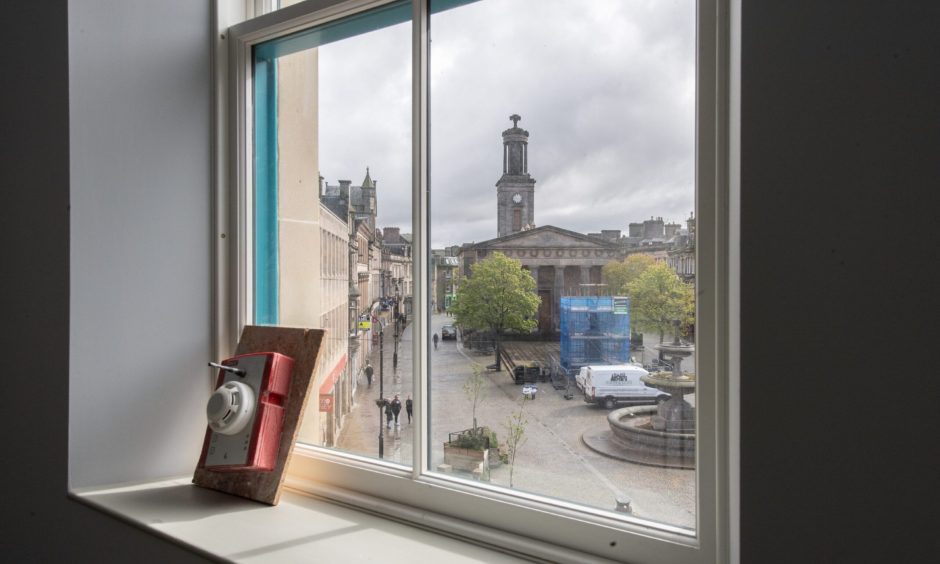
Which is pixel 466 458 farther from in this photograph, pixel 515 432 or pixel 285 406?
pixel 285 406

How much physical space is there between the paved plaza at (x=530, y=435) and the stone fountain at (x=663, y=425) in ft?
0.06

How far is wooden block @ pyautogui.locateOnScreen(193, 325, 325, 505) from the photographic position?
1.08 meters

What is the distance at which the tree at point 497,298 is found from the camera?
3.20 ft

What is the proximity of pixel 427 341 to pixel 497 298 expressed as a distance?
0.17 m

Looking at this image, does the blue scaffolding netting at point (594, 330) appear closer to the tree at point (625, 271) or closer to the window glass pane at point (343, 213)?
the tree at point (625, 271)

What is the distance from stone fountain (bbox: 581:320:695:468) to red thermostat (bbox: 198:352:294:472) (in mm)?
662

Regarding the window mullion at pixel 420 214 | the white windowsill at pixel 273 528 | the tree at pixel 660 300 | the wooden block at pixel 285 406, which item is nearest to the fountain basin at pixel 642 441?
the tree at pixel 660 300

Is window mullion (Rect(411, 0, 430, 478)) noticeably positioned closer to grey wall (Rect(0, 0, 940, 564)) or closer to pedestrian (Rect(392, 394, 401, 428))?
pedestrian (Rect(392, 394, 401, 428))

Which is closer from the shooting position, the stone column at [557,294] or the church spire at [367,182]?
the stone column at [557,294]

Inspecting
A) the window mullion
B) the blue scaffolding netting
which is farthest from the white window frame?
the blue scaffolding netting

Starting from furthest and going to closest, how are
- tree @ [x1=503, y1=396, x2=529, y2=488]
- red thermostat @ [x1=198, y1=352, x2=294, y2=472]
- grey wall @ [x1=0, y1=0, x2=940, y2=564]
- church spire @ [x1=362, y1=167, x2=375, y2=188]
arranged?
1. church spire @ [x1=362, y1=167, x2=375, y2=188]
2. red thermostat @ [x1=198, y1=352, x2=294, y2=472]
3. tree @ [x1=503, y1=396, x2=529, y2=488]
4. grey wall @ [x1=0, y1=0, x2=940, y2=564]
